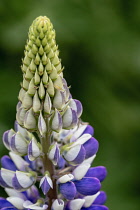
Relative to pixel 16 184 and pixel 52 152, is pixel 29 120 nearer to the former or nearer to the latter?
pixel 52 152

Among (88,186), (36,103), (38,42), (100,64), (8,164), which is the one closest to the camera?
(38,42)

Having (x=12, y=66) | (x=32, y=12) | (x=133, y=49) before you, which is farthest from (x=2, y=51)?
(x=133, y=49)

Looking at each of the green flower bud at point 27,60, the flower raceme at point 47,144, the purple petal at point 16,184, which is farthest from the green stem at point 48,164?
the green flower bud at point 27,60

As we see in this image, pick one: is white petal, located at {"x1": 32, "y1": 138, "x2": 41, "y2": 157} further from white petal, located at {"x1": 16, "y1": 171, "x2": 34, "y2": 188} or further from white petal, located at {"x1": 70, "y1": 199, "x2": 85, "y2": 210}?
white petal, located at {"x1": 70, "y1": 199, "x2": 85, "y2": 210}

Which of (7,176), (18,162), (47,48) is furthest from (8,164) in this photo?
(47,48)

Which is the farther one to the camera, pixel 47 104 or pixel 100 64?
pixel 100 64

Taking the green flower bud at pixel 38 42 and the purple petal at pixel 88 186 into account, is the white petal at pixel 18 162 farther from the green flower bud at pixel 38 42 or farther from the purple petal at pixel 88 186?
the green flower bud at pixel 38 42
